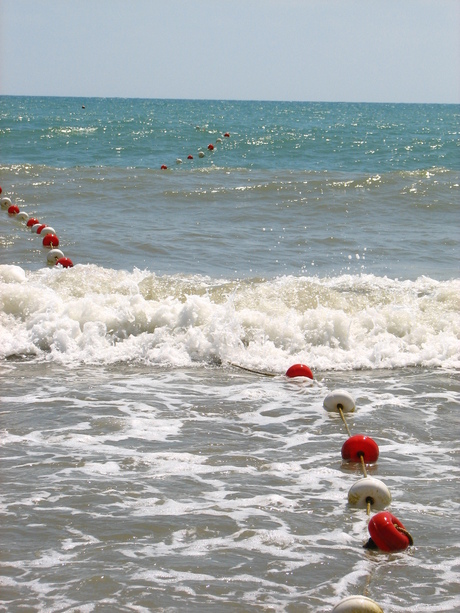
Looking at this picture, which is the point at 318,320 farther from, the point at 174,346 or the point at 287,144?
the point at 287,144

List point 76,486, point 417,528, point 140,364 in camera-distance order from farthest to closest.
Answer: point 140,364 < point 76,486 < point 417,528

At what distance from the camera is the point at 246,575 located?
197 inches

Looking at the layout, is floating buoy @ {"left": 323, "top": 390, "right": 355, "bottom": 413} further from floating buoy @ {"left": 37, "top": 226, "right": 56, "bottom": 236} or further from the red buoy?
floating buoy @ {"left": 37, "top": 226, "right": 56, "bottom": 236}

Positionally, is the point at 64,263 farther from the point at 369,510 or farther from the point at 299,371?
the point at 369,510

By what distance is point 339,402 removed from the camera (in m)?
8.02

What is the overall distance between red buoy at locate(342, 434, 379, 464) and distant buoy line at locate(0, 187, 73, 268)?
25.7 ft

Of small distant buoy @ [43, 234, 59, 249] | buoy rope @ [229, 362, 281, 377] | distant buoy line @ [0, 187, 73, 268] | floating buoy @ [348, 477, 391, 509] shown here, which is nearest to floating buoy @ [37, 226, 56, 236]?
distant buoy line @ [0, 187, 73, 268]

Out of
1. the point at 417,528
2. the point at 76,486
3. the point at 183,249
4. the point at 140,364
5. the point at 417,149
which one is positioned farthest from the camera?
the point at 417,149

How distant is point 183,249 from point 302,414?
763 centimetres

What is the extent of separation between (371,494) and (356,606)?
5.37 ft

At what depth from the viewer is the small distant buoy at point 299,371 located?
9258 millimetres

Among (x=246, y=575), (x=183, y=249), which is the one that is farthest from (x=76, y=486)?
(x=183, y=249)

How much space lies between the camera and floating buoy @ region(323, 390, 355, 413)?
8.00 meters

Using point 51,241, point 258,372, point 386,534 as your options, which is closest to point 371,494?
point 386,534
